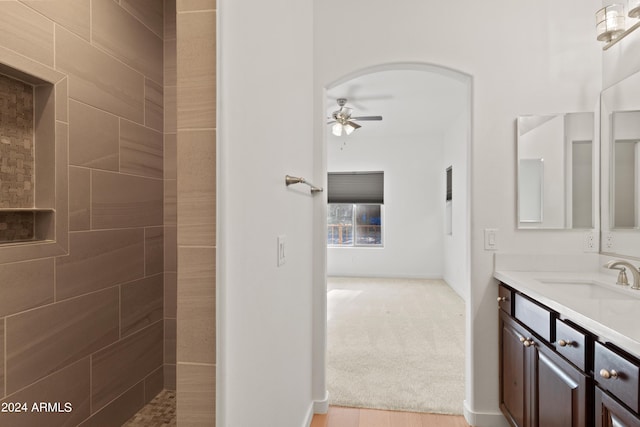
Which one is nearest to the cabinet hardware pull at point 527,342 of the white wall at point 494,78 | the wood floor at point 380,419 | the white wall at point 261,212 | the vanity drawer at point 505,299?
the vanity drawer at point 505,299

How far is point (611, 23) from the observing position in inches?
75.5

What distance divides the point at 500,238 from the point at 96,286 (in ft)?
7.55

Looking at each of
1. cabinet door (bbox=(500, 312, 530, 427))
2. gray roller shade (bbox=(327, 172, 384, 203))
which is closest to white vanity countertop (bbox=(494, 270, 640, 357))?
cabinet door (bbox=(500, 312, 530, 427))

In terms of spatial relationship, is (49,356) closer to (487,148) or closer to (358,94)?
(487,148)

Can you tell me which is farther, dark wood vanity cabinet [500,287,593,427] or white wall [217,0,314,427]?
dark wood vanity cabinet [500,287,593,427]

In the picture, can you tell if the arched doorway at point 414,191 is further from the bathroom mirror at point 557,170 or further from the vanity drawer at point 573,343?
the vanity drawer at point 573,343

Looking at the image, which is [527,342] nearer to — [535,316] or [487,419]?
[535,316]

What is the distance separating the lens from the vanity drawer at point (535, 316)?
1532mm

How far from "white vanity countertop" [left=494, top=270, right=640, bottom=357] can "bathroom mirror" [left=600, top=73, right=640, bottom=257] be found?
23cm

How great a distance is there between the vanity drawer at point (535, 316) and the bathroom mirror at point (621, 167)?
0.68m

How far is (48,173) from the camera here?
164cm

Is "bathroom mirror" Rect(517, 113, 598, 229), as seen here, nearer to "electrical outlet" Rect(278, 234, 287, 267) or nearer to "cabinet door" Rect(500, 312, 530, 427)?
"cabinet door" Rect(500, 312, 530, 427)

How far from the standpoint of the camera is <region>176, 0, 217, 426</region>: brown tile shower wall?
944mm

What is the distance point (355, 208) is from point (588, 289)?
19.5ft
